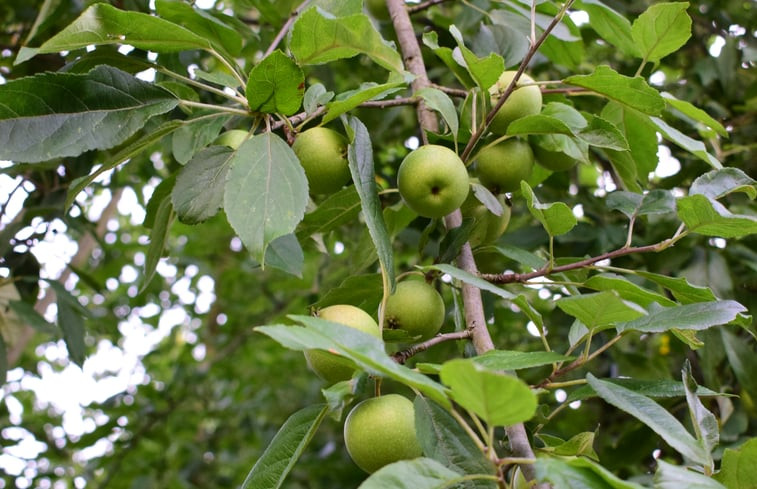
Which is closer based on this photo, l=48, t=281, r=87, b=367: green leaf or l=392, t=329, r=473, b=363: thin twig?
l=392, t=329, r=473, b=363: thin twig

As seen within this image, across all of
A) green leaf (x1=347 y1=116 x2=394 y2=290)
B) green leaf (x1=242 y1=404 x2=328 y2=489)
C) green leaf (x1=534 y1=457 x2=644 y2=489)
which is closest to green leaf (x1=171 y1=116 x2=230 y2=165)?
green leaf (x1=347 y1=116 x2=394 y2=290)

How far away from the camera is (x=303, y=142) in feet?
4.44

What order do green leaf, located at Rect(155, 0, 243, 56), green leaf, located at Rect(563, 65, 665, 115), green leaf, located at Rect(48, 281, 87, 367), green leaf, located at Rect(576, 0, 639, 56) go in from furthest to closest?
green leaf, located at Rect(48, 281, 87, 367) → green leaf, located at Rect(576, 0, 639, 56) → green leaf, located at Rect(155, 0, 243, 56) → green leaf, located at Rect(563, 65, 665, 115)

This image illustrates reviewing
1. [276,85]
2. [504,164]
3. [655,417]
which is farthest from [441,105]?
[655,417]

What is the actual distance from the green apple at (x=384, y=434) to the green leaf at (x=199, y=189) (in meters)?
0.46

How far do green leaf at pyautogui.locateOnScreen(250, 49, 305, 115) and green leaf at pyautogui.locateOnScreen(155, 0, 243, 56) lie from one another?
0.36m

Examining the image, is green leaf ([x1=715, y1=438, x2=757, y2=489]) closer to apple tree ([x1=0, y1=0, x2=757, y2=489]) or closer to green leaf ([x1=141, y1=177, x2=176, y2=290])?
apple tree ([x1=0, y1=0, x2=757, y2=489])

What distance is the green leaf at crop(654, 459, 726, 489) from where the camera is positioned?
834 millimetres

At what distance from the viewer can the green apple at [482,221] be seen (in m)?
1.49

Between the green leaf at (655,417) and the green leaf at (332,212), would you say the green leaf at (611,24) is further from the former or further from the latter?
the green leaf at (655,417)

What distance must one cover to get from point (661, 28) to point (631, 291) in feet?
2.02

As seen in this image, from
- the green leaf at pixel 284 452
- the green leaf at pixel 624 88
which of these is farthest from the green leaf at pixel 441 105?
the green leaf at pixel 284 452

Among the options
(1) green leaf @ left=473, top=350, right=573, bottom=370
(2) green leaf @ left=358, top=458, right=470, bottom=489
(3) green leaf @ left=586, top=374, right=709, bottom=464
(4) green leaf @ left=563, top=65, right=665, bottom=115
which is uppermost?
(4) green leaf @ left=563, top=65, right=665, bottom=115

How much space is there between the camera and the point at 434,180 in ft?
4.11
